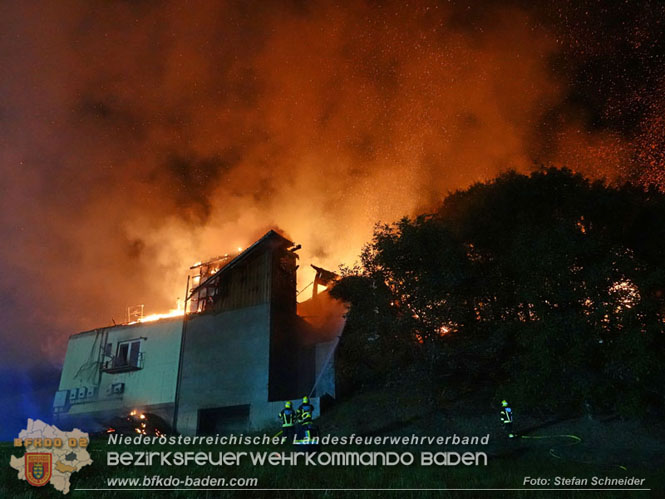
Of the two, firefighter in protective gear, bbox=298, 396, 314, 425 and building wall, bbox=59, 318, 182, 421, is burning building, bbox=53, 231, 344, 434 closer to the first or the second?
building wall, bbox=59, 318, 182, 421

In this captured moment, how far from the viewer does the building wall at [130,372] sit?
1265 inches

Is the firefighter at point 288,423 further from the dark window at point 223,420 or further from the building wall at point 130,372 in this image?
the building wall at point 130,372

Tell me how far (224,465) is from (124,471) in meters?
1.95

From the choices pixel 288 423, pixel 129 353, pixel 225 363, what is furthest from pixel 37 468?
pixel 129 353

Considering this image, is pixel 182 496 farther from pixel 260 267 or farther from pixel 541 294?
pixel 260 267

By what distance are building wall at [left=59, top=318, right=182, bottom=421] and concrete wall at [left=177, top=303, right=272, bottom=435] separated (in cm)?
157

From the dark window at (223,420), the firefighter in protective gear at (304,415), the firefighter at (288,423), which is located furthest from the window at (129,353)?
the firefighter in protective gear at (304,415)

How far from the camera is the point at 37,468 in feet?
25.1

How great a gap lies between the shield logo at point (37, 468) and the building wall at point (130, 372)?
2474 centimetres

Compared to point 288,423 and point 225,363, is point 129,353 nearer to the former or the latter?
point 225,363

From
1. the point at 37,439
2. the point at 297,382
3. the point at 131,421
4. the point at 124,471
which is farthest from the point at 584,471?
the point at 131,421

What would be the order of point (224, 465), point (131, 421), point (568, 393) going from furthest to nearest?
point (131, 421), point (568, 393), point (224, 465)

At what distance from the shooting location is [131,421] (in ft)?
98.7

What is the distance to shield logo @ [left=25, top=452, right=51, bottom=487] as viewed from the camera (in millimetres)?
7381
